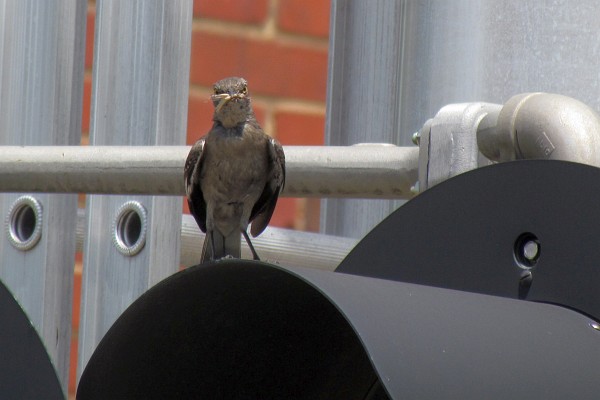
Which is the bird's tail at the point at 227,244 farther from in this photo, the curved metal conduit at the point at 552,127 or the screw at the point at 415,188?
the curved metal conduit at the point at 552,127

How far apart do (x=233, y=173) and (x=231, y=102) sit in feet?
0.48

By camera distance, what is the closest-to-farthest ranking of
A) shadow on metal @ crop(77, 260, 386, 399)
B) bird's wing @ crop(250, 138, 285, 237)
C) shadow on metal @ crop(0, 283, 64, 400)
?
shadow on metal @ crop(77, 260, 386, 399), shadow on metal @ crop(0, 283, 64, 400), bird's wing @ crop(250, 138, 285, 237)

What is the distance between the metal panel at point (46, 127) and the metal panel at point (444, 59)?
336 millimetres

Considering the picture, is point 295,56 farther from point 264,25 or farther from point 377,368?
point 377,368

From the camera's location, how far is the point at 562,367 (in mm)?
950

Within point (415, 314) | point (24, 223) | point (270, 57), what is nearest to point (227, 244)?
point (270, 57)

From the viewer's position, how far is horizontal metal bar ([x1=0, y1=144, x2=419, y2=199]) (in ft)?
4.31

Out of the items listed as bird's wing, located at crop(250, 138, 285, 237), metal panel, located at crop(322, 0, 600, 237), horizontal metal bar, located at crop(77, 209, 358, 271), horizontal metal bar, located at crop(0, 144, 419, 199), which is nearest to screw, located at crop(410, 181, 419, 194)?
horizontal metal bar, located at crop(0, 144, 419, 199)

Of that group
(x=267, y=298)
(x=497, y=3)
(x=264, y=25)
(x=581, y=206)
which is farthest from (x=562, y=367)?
(x=264, y=25)

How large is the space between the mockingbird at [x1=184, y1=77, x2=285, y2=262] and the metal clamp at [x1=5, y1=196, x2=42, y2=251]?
2.79 ft

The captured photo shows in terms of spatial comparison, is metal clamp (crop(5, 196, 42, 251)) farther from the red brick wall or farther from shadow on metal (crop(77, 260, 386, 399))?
the red brick wall

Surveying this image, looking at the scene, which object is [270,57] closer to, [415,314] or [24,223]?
[24,223]

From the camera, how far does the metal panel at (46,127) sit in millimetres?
1586

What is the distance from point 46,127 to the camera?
1.61 m
